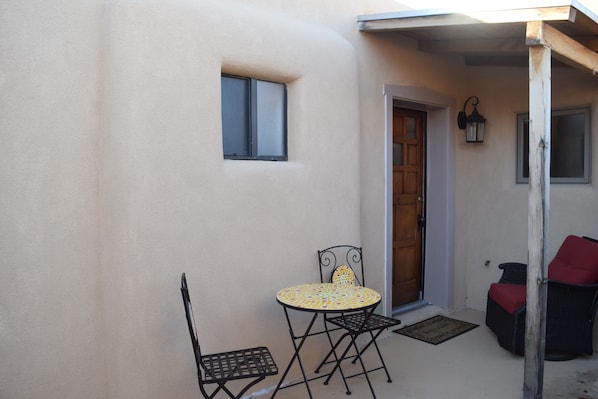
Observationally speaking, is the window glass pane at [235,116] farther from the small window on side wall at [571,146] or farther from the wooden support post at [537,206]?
the small window on side wall at [571,146]

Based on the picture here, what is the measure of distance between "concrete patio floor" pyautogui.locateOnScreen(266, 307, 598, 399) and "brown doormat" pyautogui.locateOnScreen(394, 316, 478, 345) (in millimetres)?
116

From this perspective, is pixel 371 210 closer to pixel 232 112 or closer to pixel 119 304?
pixel 232 112

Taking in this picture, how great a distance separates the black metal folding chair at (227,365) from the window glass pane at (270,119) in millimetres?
1368

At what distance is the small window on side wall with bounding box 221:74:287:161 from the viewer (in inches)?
145

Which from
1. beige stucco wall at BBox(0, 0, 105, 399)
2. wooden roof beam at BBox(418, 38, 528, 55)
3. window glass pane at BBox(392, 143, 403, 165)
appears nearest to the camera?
beige stucco wall at BBox(0, 0, 105, 399)

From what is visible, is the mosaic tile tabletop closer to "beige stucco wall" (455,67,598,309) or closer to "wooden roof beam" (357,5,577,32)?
"wooden roof beam" (357,5,577,32)

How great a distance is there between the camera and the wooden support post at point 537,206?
3.50 meters

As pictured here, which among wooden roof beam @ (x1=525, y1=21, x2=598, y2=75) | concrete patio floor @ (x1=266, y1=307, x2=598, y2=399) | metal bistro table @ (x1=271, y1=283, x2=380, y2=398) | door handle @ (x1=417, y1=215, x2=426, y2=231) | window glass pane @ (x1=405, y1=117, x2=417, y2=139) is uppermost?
wooden roof beam @ (x1=525, y1=21, x2=598, y2=75)

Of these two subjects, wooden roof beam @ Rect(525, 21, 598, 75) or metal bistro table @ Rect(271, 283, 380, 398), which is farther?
wooden roof beam @ Rect(525, 21, 598, 75)

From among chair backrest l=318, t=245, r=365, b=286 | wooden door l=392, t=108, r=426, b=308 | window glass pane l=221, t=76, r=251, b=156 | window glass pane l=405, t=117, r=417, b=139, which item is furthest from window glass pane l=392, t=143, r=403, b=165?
window glass pane l=221, t=76, r=251, b=156

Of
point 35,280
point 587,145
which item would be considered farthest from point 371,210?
point 35,280

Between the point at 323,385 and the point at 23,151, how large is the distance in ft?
9.00

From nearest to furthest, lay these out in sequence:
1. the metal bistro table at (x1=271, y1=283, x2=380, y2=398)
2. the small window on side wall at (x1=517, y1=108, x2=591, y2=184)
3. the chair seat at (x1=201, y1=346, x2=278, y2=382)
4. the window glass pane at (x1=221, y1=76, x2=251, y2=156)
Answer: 1. the chair seat at (x1=201, y1=346, x2=278, y2=382)
2. the metal bistro table at (x1=271, y1=283, x2=380, y2=398)
3. the window glass pane at (x1=221, y1=76, x2=251, y2=156)
4. the small window on side wall at (x1=517, y1=108, x2=591, y2=184)

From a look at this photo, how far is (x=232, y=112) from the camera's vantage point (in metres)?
3.72
